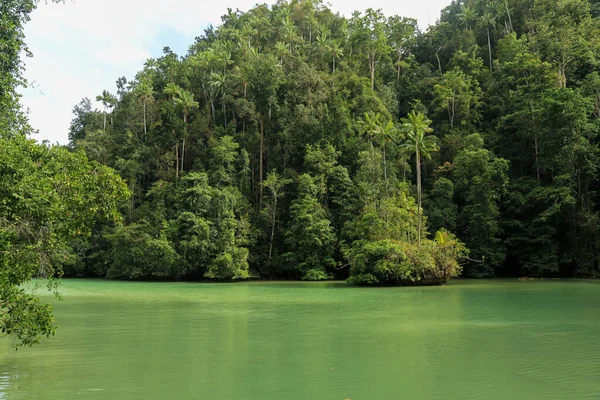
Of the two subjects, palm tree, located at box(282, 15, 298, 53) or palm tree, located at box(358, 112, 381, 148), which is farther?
palm tree, located at box(282, 15, 298, 53)

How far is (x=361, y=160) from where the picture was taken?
38156 mm

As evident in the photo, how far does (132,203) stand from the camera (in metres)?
43.8

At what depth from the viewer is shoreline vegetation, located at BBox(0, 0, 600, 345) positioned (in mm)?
34344

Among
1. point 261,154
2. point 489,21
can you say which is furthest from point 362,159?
point 489,21

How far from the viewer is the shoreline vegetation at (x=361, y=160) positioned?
3434 cm

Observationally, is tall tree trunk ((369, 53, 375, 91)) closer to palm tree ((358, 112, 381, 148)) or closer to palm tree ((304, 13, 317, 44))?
palm tree ((358, 112, 381, 148))

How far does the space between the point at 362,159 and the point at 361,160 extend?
0.35m

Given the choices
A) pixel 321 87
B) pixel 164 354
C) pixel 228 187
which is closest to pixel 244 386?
pixel 164 354

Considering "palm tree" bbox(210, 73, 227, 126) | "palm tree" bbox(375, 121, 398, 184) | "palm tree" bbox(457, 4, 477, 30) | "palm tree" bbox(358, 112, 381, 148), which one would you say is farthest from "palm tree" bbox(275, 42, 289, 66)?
"palm tree" bbox(457, 4, 477, 30)

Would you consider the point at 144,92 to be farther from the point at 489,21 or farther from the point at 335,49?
the point at 489,21

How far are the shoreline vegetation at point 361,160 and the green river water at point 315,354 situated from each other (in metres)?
13.5

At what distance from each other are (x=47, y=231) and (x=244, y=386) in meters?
4.14

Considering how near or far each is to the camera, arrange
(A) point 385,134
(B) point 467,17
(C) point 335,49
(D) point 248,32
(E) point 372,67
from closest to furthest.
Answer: (A) point 385,134, (C) point 335,49, (E) point 372,67, (D) point 248,32, (B) point 467,17

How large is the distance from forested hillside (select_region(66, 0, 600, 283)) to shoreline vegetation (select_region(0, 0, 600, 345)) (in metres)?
0.15
